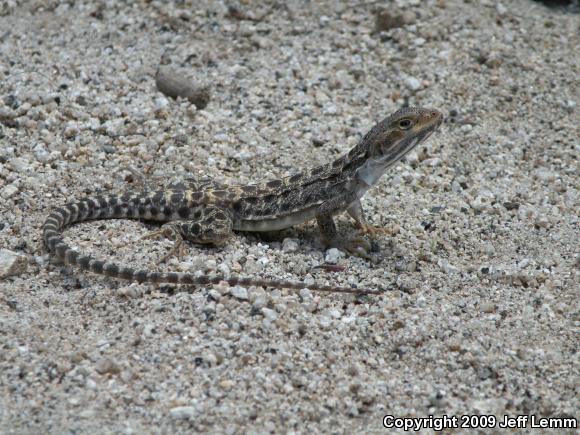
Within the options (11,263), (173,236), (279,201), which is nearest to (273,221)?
(279,201)

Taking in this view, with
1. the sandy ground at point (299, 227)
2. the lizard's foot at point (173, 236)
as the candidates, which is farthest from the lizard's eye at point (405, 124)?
the lizard's foot at point (173, 236)

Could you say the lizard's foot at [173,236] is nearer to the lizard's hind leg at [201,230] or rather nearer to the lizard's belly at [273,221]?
the lizard's hind leg at [201,230]

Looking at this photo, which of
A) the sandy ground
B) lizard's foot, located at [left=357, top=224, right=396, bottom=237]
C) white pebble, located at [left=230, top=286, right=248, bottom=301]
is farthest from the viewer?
lizard's foot, located at [left=357, top=224, right=396, bottom=237]

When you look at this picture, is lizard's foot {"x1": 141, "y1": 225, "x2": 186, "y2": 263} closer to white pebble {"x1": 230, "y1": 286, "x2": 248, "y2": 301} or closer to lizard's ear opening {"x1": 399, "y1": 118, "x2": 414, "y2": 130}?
white pebble {"x1": 230, "y1": 286, "x2": 248, "y2": 301}

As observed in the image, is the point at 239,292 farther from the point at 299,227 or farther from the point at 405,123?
the point at 405,123

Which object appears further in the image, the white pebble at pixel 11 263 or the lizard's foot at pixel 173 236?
the lizard's foot at pixel 173 236

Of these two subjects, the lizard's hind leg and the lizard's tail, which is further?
the lizard's hind leg

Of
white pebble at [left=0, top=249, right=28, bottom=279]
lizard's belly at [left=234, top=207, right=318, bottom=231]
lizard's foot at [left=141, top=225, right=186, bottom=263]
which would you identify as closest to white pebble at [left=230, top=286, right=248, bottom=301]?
lizard's foot at [left=141, top=225, right=186, bottom=263]
